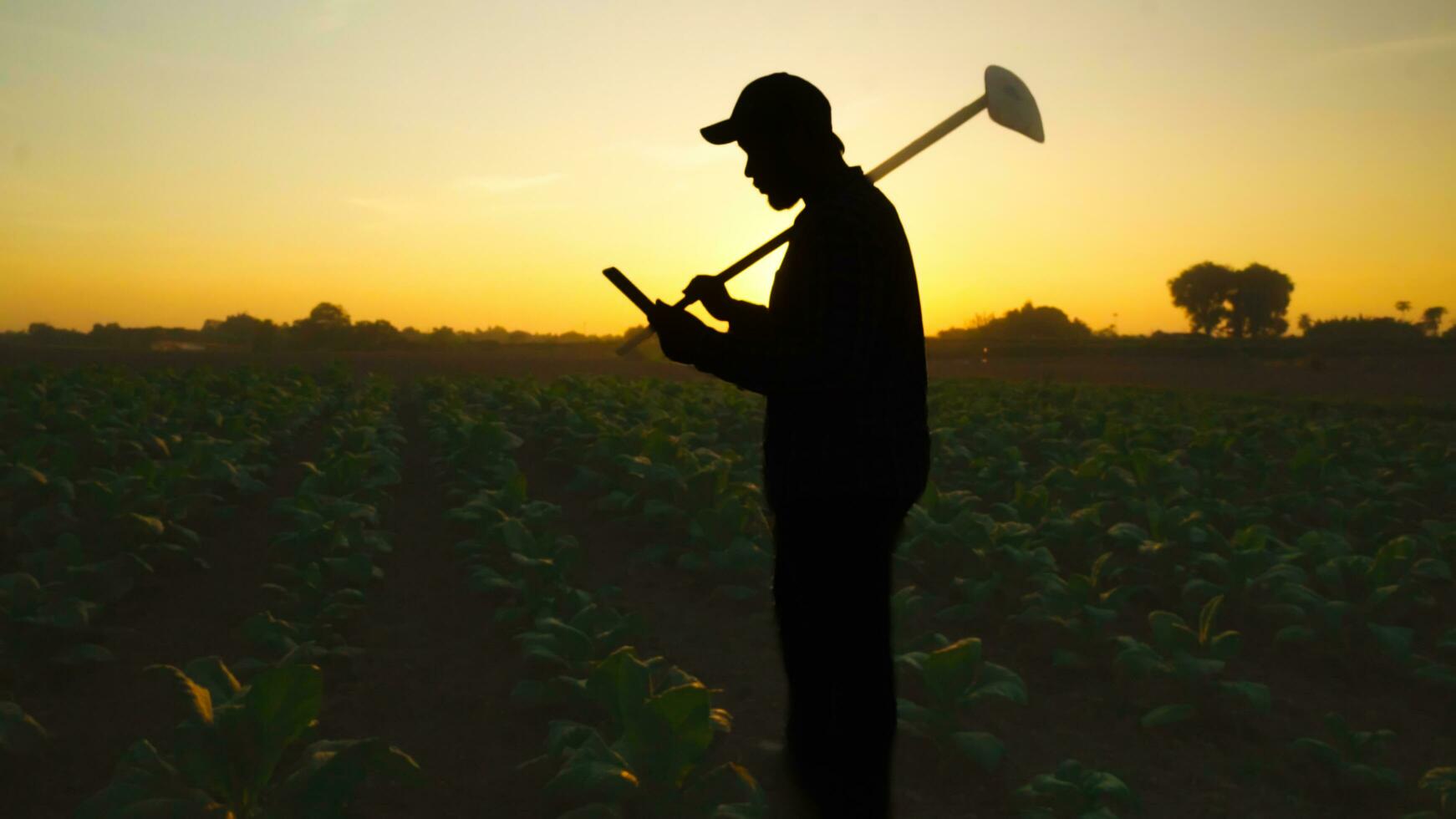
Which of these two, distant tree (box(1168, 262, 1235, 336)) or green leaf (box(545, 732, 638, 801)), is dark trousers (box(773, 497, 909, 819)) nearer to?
green leaf (box(545, 732, 638, 801))

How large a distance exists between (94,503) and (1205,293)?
113423 millimetres

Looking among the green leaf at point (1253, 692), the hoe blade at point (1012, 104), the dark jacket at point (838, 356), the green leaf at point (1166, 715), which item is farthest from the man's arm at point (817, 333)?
the green leaf at point (1253, 692)

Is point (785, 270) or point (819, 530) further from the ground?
point (785, 270)

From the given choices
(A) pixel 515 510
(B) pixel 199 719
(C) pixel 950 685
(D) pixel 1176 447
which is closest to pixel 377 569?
(A) pixel 515 510

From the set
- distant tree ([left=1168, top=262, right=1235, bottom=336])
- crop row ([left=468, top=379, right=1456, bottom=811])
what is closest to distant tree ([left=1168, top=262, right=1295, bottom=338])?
distant tree ([left=1168, top=262, right=1235, bottom=336])

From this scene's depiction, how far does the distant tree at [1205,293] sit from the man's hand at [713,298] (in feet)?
370

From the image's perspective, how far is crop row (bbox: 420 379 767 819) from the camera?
310 centimetres

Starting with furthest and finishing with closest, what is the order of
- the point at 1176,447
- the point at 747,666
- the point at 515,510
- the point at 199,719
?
the point at 1176,447 → the point at 515,510 → the point at 747,666 → the point at 199,719

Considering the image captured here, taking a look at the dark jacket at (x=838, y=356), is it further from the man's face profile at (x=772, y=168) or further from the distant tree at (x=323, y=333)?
the distant tree at (x=323, y=333)

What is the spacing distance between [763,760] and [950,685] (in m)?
0.77

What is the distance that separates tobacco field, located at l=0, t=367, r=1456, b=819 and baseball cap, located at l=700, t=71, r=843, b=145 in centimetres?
167

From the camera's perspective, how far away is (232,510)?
Result: 714 cm

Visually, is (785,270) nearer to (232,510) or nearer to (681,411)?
(232,510)

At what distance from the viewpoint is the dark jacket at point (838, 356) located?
2.26m
